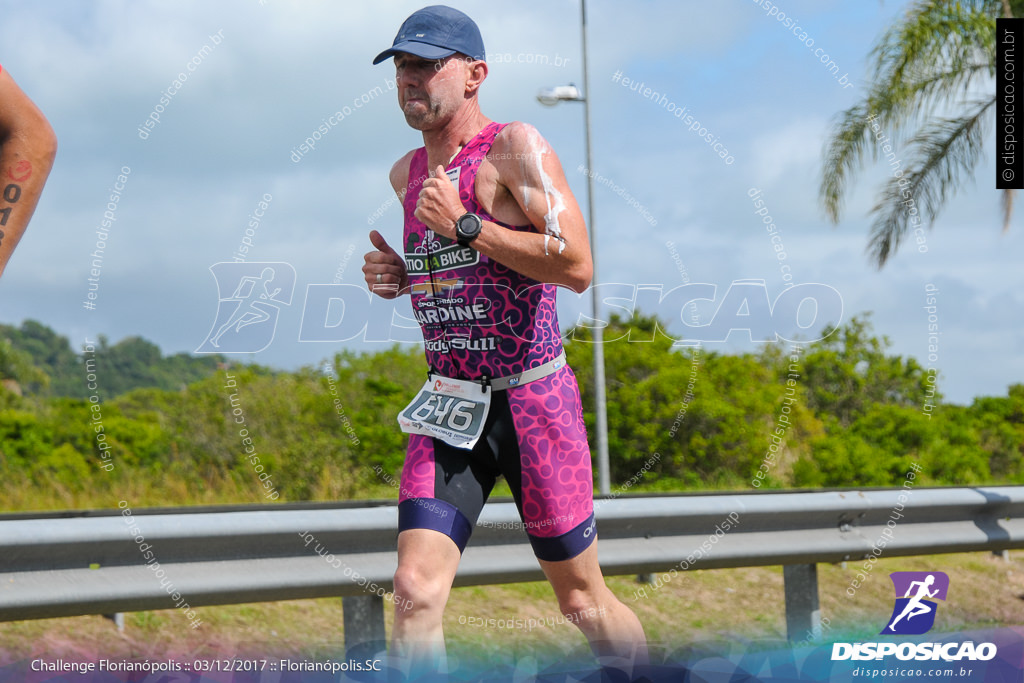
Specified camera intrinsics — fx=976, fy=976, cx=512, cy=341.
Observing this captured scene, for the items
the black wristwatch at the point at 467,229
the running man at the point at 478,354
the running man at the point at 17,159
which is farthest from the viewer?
the running man at the point at 478,354

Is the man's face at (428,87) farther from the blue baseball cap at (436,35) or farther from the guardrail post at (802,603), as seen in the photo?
the guardrail post at (802,603)

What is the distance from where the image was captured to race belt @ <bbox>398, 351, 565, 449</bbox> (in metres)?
2.96

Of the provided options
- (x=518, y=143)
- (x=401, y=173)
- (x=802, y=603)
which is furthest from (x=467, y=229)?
(x=802, y=603)

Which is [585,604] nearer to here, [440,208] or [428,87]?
[440,208]

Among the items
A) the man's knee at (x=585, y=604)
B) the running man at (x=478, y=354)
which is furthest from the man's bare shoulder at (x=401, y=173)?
the man's knee at (x=585, y=604)

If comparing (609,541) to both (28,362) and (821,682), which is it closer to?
(821,682)

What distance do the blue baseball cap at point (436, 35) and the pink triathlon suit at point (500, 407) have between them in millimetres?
265

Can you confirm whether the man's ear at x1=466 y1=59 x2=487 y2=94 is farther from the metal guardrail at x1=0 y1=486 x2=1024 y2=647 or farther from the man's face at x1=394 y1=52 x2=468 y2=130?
the metal guardrail at x1=0 y1=486 x2=1024 y2=647

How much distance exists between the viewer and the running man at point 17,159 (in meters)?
2.11

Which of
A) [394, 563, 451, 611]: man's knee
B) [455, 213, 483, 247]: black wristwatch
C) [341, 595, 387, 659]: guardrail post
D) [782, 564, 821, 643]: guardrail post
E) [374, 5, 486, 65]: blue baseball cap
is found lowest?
[782, 564, 821, 643]: guardrail post

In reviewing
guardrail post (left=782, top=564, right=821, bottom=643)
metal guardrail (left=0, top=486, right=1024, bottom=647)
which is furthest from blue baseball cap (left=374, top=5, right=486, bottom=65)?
guardrail post (left=782, top=564, right=821, bottom=643)

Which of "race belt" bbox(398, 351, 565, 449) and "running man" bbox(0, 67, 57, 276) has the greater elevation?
"running man" bbox(0, 67, 57, 276)

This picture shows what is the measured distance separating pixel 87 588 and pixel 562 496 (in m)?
1.72

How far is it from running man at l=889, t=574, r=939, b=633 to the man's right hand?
2.85m
